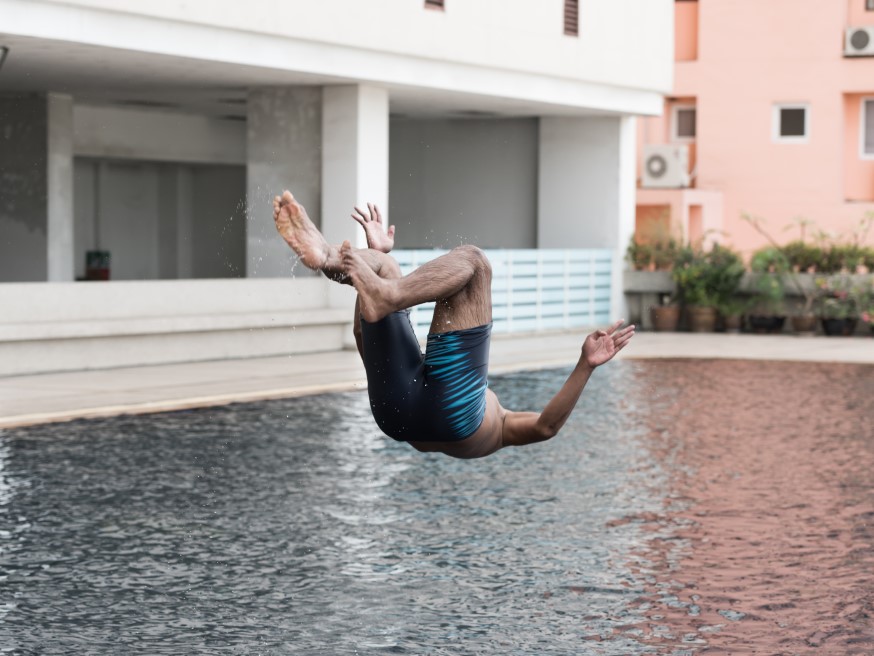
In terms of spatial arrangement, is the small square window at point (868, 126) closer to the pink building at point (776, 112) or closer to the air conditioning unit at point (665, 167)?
the pink building at point (776, 112)

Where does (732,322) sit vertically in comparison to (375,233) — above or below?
below

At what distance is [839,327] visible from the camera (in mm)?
29359

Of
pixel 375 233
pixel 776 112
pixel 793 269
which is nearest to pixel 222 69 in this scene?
pixel 793 269

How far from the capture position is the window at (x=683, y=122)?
131 ft

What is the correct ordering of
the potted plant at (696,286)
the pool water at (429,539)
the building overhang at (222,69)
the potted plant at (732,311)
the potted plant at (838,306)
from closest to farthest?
1. the pool water at (429,539)
2. the building overhang at (222,69)
3. the potted plant at (838,306)
4. the potted plant at (696,286)
5. the potted plant at (732,311)

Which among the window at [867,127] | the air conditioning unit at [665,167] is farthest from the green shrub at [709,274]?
the window at [867,127]

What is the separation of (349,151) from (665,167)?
1312 cm

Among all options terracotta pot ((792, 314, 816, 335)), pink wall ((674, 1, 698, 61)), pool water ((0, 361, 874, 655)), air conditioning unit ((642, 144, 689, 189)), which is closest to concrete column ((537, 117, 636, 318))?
terracotta pot ((792, 314, 816, 335))

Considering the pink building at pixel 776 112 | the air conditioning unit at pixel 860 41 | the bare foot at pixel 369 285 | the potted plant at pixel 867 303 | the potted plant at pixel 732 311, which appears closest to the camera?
the bare foot at pixel 369 285

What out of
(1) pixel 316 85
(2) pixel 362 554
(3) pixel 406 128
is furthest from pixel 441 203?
(2) pixel 362 554

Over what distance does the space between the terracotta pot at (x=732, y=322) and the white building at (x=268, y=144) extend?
8.59 ft

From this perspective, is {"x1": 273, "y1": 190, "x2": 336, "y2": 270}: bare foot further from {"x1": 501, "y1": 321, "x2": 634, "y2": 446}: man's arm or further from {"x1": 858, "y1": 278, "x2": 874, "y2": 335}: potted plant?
{"x1": 858, "y1": 278, "x2": 874, "y2": 335}: potted plant

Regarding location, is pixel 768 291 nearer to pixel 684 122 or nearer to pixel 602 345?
pixel 684 122

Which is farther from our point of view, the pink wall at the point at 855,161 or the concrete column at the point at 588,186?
the pink wall at the point at 855,161
